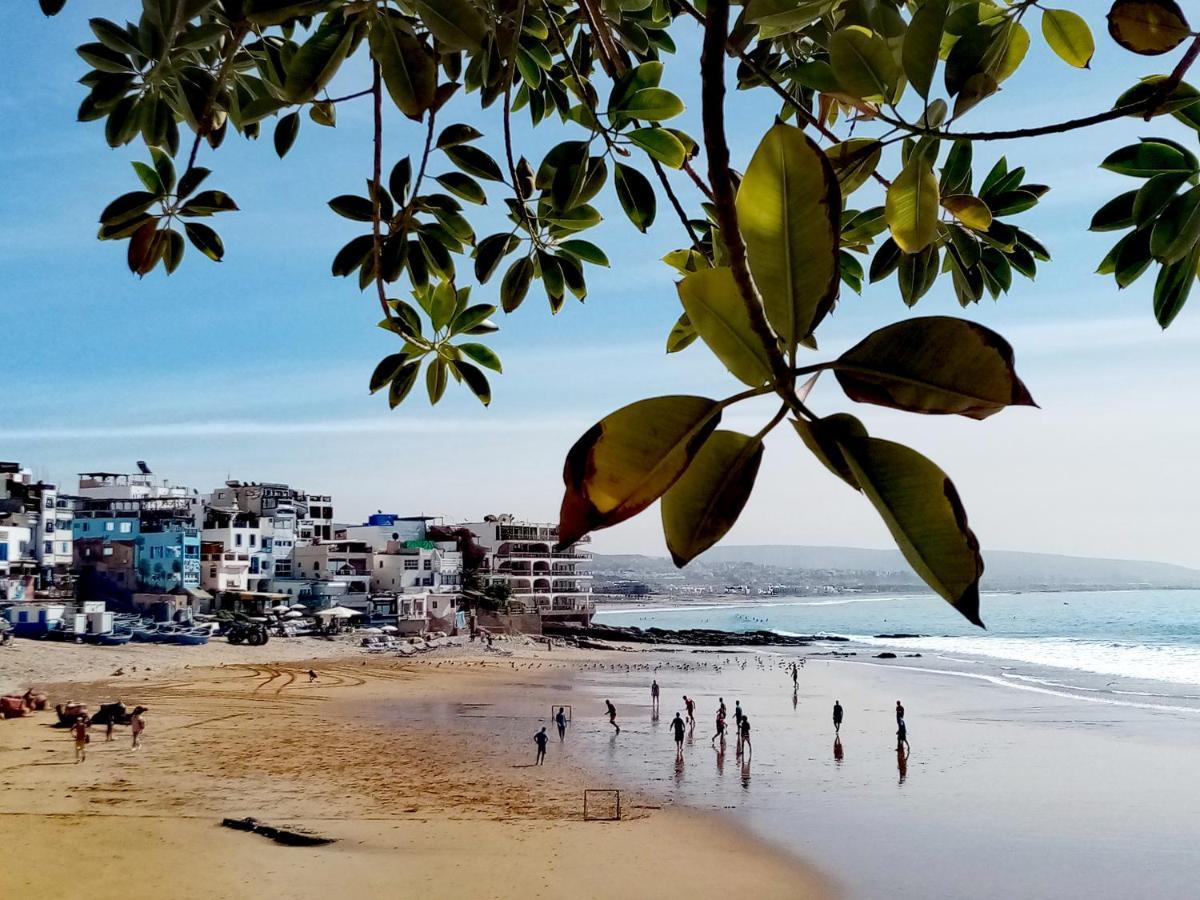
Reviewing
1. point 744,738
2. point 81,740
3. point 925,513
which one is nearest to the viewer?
point 925,513

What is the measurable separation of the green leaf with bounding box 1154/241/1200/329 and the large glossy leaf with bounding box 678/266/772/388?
763 mm

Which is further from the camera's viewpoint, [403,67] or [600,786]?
[600,786]

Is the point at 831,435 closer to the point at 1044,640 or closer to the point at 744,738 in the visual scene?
the point at 744,738

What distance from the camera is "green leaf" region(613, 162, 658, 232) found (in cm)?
133

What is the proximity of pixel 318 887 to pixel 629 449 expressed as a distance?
36.0 ft

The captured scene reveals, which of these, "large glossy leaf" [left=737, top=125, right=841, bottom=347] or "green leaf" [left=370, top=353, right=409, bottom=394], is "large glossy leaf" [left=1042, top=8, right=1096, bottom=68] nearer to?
"large glossy leaf" [left=737, top=125, right=841, bottom=347]

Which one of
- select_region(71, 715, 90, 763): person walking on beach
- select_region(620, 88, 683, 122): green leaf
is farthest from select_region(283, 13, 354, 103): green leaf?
select_region(71, 715, 90, 763): person walking on beach

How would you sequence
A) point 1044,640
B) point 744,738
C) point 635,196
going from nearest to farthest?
1. point 635,196
2. point 744,738
3. point 1044,640

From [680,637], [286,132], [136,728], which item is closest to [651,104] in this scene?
[286,132]

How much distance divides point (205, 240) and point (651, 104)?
31.2 inches

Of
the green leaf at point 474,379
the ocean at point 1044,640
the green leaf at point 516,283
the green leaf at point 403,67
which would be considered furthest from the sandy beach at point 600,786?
the green leaf at point 403,67

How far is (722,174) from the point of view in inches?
17.4

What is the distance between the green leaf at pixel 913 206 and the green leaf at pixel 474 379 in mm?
1011

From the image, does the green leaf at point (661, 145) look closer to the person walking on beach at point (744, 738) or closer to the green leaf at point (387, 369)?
the green leaf at point (387, 369)
